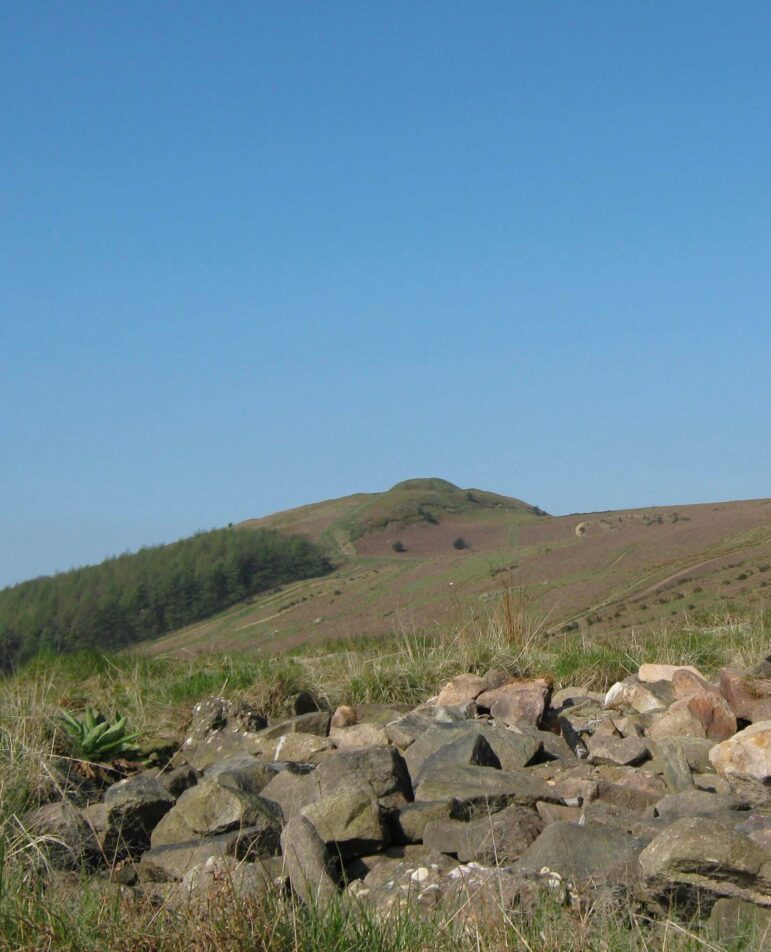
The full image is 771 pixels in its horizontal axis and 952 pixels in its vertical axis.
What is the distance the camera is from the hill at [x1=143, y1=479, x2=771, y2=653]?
35.7ft

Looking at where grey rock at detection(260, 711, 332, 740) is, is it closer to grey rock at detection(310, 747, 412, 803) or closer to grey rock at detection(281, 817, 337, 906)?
grey rock at detection(310, 747, 412, 803)

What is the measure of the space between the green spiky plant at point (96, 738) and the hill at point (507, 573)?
3.72 metres

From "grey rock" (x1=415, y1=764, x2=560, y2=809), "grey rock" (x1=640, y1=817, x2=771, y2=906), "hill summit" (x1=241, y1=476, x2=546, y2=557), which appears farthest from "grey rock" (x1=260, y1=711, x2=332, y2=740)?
"hill summit" (x1=241, y1=476, x2=546, y2=557)

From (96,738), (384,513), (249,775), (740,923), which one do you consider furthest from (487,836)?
(384,513)

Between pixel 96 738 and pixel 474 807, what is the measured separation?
285 centimetres

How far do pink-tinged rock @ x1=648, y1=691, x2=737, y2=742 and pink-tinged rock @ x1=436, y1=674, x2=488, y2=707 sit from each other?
1572 mm

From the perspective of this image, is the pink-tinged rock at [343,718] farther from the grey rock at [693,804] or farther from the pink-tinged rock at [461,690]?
the grey rock at [693,804]

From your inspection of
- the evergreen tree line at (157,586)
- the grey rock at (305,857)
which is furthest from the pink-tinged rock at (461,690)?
the evergreen tree line at (157,586)

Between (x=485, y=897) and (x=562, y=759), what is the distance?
8.71 feet

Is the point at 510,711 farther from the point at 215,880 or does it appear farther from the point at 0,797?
the point at 215,880

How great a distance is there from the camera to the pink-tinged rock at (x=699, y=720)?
247 inches

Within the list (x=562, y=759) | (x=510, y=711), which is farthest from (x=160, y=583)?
(x=562, y=759)

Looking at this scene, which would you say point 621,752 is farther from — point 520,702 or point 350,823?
point 350,823

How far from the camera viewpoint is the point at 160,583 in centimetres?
1377
